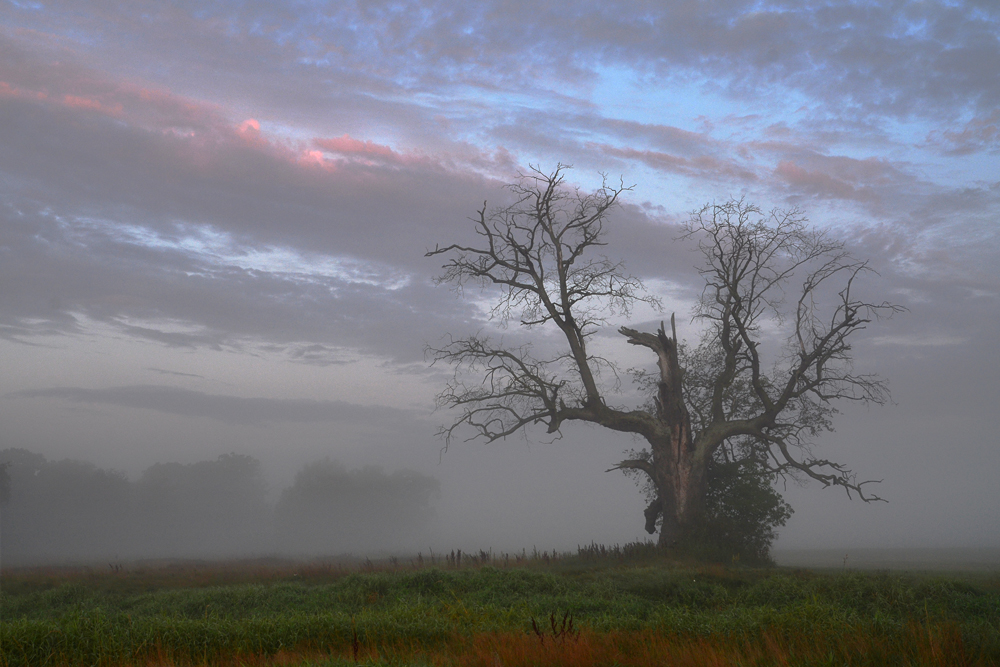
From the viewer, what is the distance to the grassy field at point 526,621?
310 inches

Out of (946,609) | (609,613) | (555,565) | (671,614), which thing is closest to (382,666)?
(671,614)

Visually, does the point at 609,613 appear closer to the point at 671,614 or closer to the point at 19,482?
the point at 671,614

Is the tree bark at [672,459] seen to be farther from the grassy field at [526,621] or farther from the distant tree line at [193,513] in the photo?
the distant tree line at [193,513]

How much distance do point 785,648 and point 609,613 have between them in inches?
206

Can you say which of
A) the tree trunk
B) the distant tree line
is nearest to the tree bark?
the tree trunk

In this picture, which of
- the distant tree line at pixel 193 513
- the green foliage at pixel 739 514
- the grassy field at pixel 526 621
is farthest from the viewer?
the distant tree line at pixel 193 513

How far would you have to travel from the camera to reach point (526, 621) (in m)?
11.5

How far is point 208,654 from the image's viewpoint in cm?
934

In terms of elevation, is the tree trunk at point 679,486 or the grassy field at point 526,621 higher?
the tree trunk at point 679,486

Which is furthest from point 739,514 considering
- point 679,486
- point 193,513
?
point 193,513

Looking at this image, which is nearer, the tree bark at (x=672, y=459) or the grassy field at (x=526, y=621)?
the grassy field at (x=526, y=621)

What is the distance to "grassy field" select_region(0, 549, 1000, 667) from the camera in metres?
7.87

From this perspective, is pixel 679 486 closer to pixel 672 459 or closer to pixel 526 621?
pixel 672 459

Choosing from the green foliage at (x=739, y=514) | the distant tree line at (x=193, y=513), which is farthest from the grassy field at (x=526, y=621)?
the distant tree line at (x=193, y=513)
